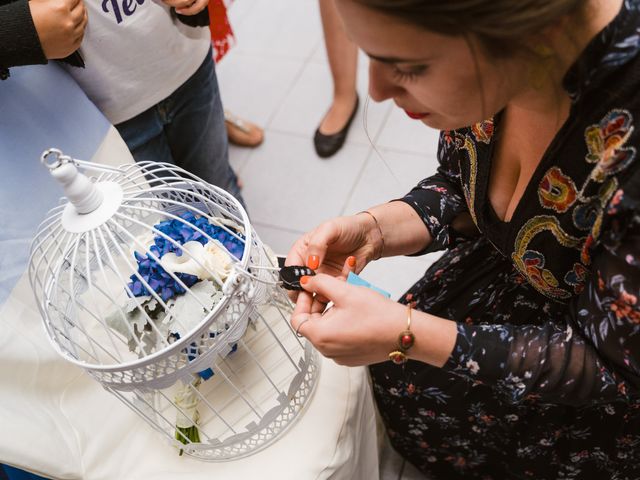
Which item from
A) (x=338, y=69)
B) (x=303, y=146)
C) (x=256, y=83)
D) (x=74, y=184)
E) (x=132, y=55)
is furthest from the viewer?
(x=256, y=83)

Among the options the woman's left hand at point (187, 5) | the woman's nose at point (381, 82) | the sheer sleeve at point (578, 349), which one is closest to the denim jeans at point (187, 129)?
the woman's left hand at point (187, 5)

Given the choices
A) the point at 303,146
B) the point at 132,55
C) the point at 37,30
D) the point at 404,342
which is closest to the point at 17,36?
the point at 37,30

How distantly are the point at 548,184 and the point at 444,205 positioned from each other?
297 millimetres

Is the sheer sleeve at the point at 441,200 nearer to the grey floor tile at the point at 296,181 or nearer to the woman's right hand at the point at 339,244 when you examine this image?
the woman's right hand at the point at 339,244

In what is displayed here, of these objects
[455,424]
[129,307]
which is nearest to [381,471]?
[455,424]

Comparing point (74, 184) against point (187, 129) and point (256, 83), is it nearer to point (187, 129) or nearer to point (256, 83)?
point (187, 129)

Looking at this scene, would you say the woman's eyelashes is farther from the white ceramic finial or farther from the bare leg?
the bare leg

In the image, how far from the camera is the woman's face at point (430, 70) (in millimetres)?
583

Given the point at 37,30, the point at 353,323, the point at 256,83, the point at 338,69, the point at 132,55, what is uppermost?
the point at 37,30

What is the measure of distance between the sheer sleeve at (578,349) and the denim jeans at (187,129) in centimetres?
80

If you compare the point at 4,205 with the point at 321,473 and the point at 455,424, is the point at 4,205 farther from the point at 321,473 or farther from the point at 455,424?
the point at 455,424

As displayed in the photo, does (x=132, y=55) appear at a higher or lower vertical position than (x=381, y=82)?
lower

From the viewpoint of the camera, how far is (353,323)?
2.47ft

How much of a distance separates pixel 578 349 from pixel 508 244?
18 centimetres
